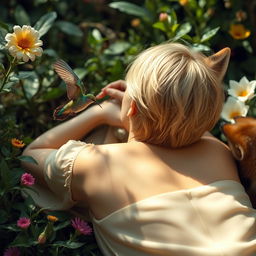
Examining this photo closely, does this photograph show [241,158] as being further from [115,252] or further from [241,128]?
[115,252]

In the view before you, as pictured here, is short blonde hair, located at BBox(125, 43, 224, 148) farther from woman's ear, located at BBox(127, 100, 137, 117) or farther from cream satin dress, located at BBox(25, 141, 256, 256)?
cream satin dress, located at BBox(25, 141, 256, 256)

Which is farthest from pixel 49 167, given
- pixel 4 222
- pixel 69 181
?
pixel 4 222

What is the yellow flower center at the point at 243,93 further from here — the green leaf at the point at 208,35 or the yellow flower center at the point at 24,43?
the yellow flower center at the point at 24,43

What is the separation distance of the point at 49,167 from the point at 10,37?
1.35ft

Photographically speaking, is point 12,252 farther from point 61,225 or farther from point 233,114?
point 233,114

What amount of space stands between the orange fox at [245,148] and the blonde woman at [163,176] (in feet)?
0.24

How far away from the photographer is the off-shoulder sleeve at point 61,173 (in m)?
1.71

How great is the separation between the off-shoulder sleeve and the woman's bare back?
0.02m

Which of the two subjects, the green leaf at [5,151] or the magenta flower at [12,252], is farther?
the green leaf at [5,151]

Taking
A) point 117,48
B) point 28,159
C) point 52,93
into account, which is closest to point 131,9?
point 117,48

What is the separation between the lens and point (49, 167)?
5.80 feet

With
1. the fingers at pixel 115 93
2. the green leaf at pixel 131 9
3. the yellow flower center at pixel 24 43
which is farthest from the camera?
the green leaf at pixel 131 9

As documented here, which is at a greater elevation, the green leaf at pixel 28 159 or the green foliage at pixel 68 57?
the green leaf at pixel 28 159

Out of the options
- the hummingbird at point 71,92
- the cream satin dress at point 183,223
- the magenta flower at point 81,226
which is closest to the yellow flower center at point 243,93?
the cream satin dress at point 183,223
